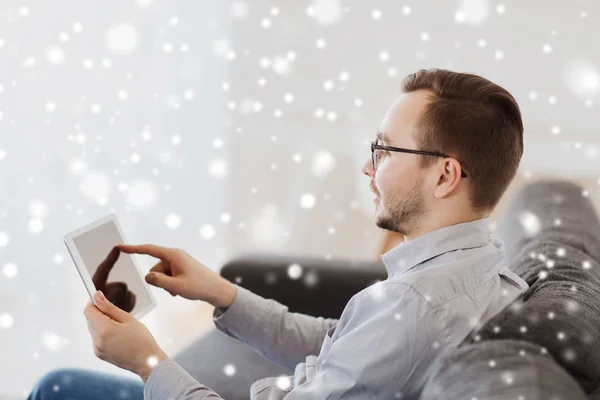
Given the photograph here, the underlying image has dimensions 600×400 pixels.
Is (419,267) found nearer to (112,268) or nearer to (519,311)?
(519,311)

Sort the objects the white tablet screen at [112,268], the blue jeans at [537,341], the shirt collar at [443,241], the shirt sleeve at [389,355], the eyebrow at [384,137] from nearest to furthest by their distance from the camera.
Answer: the blue jeans at [537,341] → the shirt sleeve at [389,355] → the shirt collar at [443,241] → the eyebrow at [384,137] → the white tablet screen at [112,268]

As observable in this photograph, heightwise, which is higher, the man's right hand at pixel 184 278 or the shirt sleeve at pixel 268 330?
the man's right hand at pixel 184 278

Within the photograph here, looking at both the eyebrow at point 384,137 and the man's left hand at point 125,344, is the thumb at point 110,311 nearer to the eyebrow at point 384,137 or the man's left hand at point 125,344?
the man's left hand at point 125,344

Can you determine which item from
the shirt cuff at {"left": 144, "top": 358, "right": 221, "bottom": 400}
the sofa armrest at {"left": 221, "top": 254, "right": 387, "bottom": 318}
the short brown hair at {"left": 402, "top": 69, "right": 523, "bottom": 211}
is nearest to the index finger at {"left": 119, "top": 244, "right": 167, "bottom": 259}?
the shirt cuff at {"left": 144, "top": 358, "right": 221, "bottom": 400}

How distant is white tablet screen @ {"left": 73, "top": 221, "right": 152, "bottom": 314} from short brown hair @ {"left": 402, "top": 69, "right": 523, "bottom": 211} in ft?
2.28

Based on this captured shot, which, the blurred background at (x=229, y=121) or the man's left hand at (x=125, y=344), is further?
the blurred background at (x=229, y=121)

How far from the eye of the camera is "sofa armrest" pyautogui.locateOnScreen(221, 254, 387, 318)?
6.15ft

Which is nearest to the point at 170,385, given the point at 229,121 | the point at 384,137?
the point at 384,137

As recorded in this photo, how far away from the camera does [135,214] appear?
9.48 ft

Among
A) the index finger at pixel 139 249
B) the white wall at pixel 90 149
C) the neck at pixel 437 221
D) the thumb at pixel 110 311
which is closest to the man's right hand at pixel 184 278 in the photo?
the index finger at pixel 139 249

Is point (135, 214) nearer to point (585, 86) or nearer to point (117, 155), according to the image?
point (117, 155)

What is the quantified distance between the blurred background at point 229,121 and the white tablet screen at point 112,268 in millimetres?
779

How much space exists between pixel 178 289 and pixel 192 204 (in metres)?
1.66

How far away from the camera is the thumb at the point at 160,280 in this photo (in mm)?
1412
